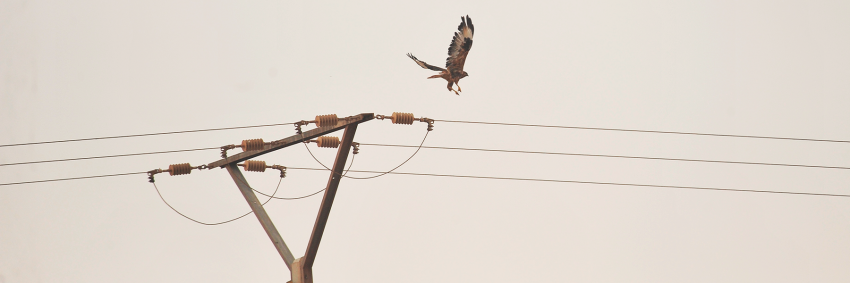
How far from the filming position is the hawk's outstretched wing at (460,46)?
973 centimetres

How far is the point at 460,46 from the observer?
32.0ft

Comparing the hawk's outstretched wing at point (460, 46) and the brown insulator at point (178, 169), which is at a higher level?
the hawk's outstretched wing at point (460, 46)

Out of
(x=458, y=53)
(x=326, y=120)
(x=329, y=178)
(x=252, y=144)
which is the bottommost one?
(x=329, y=178)

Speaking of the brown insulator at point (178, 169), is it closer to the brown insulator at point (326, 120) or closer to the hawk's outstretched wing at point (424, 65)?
the brown insulator at point (326, 120)

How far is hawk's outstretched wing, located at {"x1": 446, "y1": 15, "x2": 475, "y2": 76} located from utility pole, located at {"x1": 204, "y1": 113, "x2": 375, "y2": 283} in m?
1.21

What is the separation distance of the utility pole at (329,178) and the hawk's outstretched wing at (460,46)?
1.21m

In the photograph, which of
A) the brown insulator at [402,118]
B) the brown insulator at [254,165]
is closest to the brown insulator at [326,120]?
the brown insulator at [402,118]

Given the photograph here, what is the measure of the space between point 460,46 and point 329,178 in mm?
1926

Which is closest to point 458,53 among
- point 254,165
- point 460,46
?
point 460,46

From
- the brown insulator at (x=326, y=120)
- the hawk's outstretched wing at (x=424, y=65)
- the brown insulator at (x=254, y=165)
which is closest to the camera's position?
the brown insulator at (x=326, y=120)

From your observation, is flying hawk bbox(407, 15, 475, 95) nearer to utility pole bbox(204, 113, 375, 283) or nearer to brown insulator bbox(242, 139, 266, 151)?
utility pole bbox(204, 113, 375, 283)

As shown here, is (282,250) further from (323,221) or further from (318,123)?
(318,123)

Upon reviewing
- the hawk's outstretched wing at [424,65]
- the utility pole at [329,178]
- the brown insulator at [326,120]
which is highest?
the hawk's outstretched wing at [424,65]

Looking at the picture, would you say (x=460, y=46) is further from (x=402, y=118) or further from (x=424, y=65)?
(x=402, y=118)
